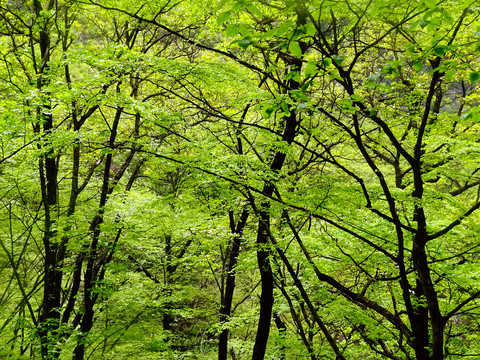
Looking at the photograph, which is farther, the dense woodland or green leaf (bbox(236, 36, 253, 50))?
the dense woodland

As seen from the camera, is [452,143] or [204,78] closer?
[452,143]

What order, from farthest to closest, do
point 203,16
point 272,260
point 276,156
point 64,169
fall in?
point 64,169 < point 203,16 < point 276,156 < point 272,260

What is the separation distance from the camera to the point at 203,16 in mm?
7941

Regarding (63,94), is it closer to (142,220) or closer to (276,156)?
(142,220)

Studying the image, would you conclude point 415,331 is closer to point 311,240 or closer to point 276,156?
point 311,240

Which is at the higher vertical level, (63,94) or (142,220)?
(63,94)

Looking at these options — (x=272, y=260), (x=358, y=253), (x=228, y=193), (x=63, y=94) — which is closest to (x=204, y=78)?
(x=228, y=193)

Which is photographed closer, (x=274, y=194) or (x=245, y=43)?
(x=245, y=43)

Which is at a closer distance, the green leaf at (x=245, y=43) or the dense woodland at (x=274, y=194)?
the green leaf at (x=245, y=43)

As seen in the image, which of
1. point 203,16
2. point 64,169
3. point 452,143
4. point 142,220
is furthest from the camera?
point 64,169

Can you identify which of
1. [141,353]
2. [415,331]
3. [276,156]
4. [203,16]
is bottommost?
[141,353]

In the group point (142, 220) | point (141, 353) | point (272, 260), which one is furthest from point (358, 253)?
point (141, 353)

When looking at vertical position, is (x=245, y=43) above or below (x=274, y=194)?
below

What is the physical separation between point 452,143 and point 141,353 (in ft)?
25.1
